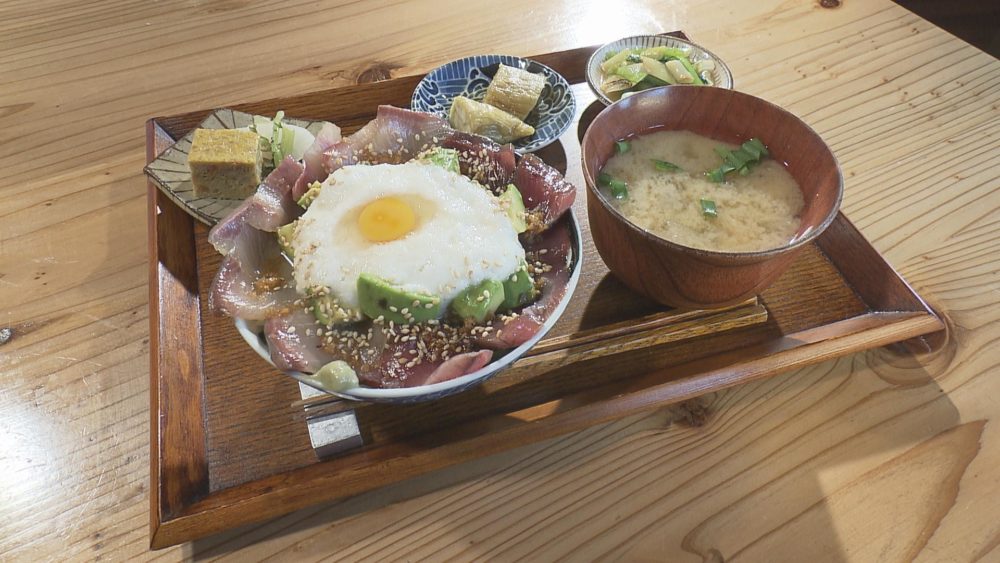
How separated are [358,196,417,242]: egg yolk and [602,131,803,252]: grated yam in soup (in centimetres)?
54

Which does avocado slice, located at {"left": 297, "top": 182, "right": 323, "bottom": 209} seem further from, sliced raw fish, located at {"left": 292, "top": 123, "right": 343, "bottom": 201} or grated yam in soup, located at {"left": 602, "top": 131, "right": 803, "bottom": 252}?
grated yam in soup, located at {"left": 602, "top": 131, "right": 803, "bottom": 252}

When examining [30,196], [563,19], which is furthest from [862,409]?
[30,196]

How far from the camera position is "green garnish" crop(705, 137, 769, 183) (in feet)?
→ 5.37

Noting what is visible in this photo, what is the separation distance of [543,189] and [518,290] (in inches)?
12.6

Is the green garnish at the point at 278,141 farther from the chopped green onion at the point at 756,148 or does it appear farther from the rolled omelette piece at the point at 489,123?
the chopped green onion at the point at 756,148

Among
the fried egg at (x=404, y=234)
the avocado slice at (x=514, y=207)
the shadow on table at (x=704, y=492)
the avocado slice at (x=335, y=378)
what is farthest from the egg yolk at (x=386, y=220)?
the shadow on table at (x=704, y=492)

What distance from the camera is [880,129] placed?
92.0 inches

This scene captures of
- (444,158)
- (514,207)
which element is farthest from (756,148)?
(444,158)

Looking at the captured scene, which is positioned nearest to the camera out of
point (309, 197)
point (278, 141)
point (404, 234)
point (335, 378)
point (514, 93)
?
point (335, 378)

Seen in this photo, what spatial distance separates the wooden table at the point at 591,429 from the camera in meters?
1.32

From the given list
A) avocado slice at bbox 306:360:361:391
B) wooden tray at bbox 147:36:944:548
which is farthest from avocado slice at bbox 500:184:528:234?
avocado slice at bbox 306:360:361:391

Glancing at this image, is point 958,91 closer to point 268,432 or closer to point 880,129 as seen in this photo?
point 880,129

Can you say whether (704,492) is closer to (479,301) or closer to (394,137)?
(479,301)

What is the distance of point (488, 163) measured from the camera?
167 centimetres
